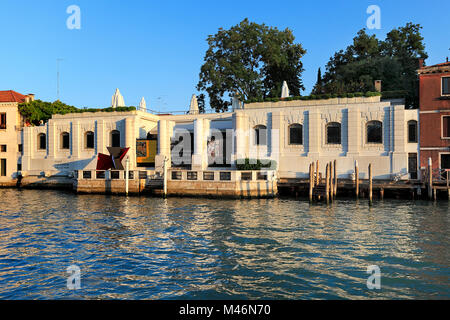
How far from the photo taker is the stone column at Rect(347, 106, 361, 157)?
106 feet

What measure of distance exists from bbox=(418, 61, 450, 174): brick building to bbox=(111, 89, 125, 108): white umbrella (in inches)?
1136

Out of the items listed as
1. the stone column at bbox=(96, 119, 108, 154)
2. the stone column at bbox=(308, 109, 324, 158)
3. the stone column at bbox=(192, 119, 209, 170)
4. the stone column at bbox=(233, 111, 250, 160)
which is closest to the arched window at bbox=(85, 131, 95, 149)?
the stone column at bbox=(96, 119, 108, 154)

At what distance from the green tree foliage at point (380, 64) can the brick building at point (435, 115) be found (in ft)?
18.1

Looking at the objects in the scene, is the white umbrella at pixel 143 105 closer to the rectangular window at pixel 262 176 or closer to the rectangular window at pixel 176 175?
the rectangular window at pixel 176 175

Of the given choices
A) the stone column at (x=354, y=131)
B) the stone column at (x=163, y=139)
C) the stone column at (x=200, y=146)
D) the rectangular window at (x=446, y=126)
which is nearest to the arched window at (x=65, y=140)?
the stone column at (x=163, y=139)

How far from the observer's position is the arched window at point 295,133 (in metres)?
34.5

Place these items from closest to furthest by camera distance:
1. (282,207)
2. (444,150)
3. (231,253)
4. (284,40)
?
(231,253) → (282,207) → (444,150) → (284,40)

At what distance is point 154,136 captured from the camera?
40.9 metres

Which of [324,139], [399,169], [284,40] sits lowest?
[399,169]

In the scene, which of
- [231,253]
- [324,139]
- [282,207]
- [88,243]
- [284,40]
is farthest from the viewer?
[284,40]

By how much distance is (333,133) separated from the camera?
3350 cm

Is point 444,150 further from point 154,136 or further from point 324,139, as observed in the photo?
point 154,136
